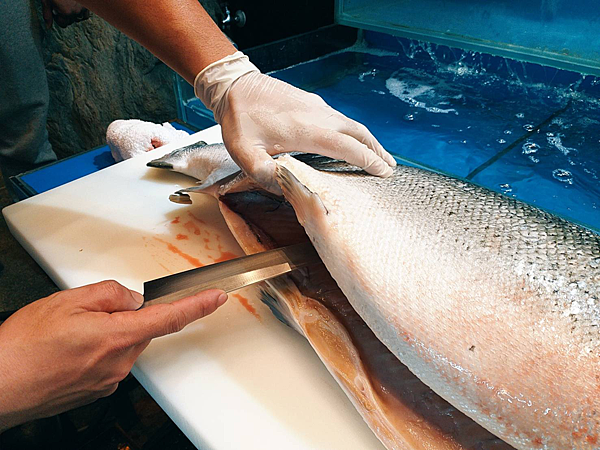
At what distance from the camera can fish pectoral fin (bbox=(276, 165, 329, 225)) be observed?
0.85 meters

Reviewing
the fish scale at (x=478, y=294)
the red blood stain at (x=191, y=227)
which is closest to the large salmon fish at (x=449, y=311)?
the fish scale at (x=478, y=294)

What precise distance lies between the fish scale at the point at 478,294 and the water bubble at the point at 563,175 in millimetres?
980

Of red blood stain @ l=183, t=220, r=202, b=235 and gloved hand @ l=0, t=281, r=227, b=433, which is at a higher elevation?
gloved hand @ l=0, t=281, r=227, b=433

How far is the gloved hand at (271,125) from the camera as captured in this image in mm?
1069

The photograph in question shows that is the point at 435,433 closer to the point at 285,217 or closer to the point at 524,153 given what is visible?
the point at 285,217

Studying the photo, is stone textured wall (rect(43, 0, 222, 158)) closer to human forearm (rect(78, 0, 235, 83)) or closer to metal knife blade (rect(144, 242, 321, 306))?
human forearm (rect(78, 0, 235, 83))

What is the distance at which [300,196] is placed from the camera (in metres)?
0.87

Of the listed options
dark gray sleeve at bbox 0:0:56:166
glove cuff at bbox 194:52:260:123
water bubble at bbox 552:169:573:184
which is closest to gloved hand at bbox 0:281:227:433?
glove cuff at bbox 194:52:260:123

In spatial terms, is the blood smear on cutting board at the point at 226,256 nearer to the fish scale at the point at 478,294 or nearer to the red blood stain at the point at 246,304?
the red blood stain at the point at 246,304

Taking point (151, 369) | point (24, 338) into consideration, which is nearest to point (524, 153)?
point (151, 369)

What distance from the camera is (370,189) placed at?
978 mm

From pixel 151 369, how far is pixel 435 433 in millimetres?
530

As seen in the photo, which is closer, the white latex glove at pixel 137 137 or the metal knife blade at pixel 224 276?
the metal knife blade at pixel 224 276

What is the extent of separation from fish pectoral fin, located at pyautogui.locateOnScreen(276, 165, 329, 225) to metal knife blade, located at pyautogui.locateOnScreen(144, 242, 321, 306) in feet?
0.33
